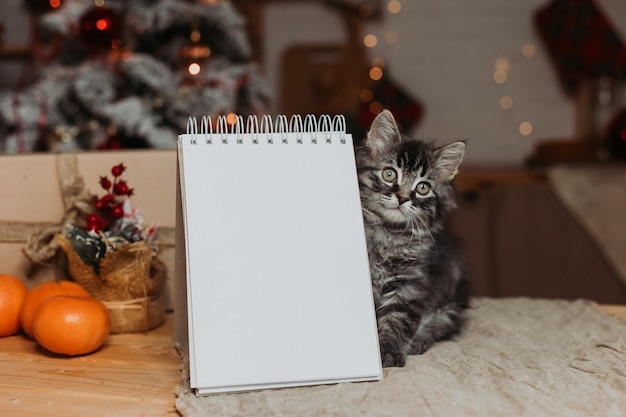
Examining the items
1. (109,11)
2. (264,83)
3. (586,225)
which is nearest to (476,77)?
(586,225)

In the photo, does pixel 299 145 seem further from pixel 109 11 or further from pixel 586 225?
pixel 586 225

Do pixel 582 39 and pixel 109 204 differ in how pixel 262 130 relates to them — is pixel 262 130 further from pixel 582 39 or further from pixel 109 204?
pixel 582 39

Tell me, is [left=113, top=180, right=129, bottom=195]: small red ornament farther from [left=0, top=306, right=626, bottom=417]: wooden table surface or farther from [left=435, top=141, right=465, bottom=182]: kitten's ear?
[left=435, top=141, right=465, bottom=182]: kitten's ear

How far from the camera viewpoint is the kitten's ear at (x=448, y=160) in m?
1.08

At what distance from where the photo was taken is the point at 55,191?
4.35ft

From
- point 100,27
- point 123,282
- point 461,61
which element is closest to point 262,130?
point 123,282

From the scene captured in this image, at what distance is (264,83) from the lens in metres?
2.37

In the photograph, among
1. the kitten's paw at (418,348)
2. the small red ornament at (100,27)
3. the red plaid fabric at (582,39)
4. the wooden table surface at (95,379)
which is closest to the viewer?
the wooden table surface at (95,379)

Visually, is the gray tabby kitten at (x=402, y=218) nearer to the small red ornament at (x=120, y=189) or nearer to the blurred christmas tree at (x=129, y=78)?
the small red ornament at (x=120, y=189)

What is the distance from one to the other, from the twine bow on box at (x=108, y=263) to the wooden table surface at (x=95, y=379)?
0.05 meters

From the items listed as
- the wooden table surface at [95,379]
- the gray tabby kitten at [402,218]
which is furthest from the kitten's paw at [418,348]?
the wooden table surface at [95,379]

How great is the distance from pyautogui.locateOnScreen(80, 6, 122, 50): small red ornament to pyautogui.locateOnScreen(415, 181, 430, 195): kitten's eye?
129 cm

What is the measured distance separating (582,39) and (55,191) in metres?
2.52

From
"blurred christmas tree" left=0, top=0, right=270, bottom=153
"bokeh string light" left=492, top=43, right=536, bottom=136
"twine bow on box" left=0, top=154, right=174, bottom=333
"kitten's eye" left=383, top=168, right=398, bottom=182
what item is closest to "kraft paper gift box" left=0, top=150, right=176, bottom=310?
"twine bow on box" left=0, top=154, right=174, bottom=333
